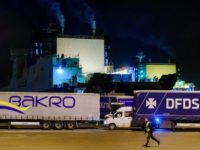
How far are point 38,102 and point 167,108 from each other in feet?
40.4

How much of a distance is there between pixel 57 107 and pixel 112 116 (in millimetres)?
5382

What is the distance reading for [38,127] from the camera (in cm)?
4534

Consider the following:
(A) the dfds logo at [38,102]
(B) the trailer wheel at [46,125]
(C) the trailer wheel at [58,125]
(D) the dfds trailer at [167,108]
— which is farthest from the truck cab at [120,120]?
(B) the trailer wheel at [46,125]

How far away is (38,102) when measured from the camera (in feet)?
149

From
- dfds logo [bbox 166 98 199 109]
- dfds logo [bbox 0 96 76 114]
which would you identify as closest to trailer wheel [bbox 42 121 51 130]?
dfds logo [bbox 0 96 76 114]

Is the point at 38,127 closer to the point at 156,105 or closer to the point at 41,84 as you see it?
the point at 156,105

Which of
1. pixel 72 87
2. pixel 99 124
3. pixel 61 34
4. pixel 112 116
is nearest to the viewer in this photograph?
pixel 112 116

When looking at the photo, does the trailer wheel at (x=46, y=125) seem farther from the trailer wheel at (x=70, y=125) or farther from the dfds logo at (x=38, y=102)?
the trailer wheel at (x=70, y=125)

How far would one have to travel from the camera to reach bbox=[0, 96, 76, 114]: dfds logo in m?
45.2

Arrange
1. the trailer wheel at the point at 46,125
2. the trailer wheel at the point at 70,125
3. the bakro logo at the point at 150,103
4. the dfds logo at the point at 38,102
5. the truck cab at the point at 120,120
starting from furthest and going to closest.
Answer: the dfds logo at the point at 38,102 → the trailer wheel at the point at 70,125 → the bakro logo at the point at 150,103 → the trailer wheel at the point at 46,125 → the truck cab at the point at 120,120

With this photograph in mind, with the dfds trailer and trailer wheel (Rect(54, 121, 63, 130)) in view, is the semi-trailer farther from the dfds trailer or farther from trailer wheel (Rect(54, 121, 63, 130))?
the dfds trailer

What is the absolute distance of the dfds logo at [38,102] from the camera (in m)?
45.2

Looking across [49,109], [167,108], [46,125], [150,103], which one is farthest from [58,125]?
[167,108]

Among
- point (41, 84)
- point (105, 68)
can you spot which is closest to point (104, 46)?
point (105, 68)
